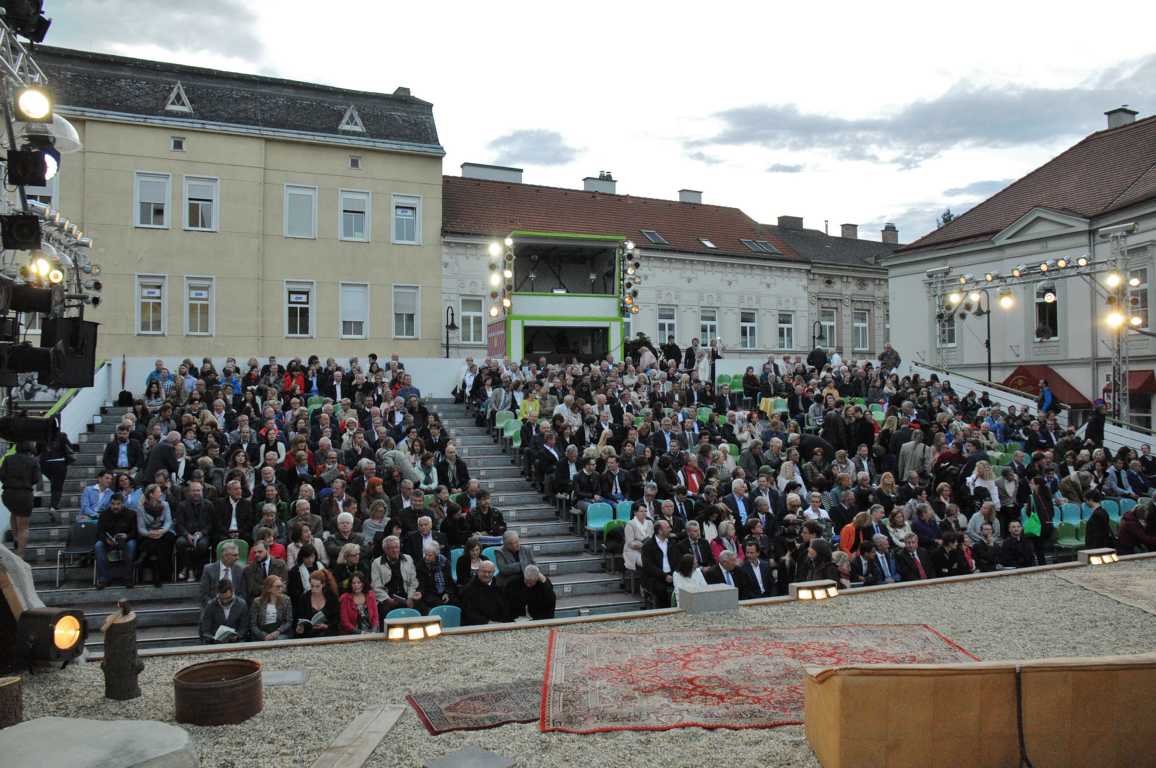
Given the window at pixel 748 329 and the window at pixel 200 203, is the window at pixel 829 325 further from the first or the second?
the window at pixel 200 203

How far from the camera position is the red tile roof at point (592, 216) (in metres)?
31.5

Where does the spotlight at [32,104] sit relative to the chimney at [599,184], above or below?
below

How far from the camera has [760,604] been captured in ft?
32.8

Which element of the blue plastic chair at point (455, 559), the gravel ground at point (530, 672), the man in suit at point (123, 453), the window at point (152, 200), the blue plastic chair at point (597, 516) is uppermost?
the window at point (152, 200)

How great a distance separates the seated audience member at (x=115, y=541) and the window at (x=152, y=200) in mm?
16029

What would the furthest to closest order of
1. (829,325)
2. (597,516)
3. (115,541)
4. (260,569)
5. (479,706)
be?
(829,325) → (597,516) → (115,541) → (260,569) → (479,706)

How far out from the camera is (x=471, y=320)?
30.4 m

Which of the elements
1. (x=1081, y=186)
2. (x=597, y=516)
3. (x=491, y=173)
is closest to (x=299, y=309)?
(x=491, y=173)

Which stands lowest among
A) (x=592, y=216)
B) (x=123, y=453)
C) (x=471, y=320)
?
(x=123, y=453)

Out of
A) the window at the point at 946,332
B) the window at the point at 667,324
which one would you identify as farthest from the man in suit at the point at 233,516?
the window at the point at 946,332

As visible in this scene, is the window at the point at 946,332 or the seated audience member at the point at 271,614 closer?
the seated audience member at the point at 271,614

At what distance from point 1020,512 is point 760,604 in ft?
20.4

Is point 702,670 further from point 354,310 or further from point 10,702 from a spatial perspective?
point 354,310

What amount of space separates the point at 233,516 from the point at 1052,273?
21616 mm
